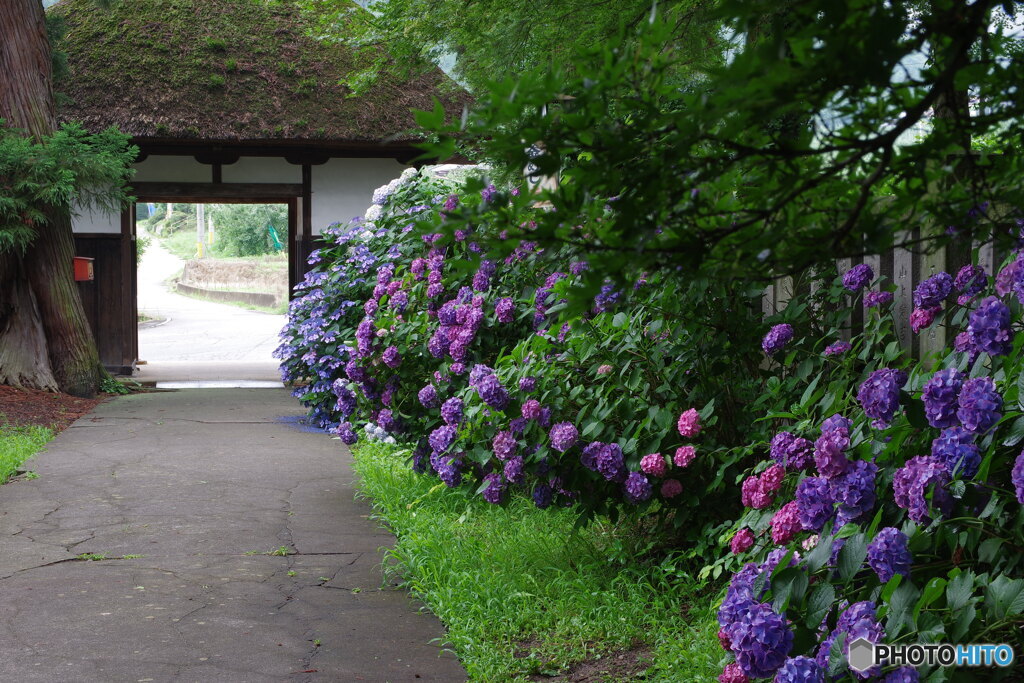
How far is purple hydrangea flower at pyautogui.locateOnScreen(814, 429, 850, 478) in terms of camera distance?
2230 millimetres

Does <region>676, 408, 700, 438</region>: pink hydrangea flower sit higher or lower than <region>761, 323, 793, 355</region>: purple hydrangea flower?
lower

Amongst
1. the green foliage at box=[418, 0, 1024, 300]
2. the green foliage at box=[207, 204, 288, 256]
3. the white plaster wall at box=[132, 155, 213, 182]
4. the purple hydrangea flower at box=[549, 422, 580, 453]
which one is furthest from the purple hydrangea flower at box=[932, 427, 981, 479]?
the green foliage at box=[207, 204, 288, 256]

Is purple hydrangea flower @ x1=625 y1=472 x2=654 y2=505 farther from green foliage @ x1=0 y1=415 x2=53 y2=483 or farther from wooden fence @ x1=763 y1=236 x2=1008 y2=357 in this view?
green foliage @ x1=0 y1=415 x2=53 y2=483

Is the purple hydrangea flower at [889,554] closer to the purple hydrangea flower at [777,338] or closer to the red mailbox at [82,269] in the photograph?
the purple hydrangea flower at [777,338]

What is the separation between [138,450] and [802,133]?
689 cm

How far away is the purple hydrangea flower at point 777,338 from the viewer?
3.08m

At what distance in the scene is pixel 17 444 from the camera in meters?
7.36

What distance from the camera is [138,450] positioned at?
7375mm

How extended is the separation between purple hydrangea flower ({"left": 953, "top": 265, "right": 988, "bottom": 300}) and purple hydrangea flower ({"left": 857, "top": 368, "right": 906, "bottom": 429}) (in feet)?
1.95

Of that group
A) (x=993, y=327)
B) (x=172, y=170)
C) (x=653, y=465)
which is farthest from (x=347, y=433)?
(x=172, y=170)

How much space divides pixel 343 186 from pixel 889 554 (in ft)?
39.4

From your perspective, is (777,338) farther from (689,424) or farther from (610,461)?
(610,461)

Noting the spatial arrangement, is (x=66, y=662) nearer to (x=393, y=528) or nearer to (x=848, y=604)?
(x=393, y=528)

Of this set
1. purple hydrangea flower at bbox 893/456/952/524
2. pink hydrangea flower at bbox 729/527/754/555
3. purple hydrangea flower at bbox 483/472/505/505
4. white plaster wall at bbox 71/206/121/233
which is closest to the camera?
purple hydrangea flower at bbox 893/456/952/524
